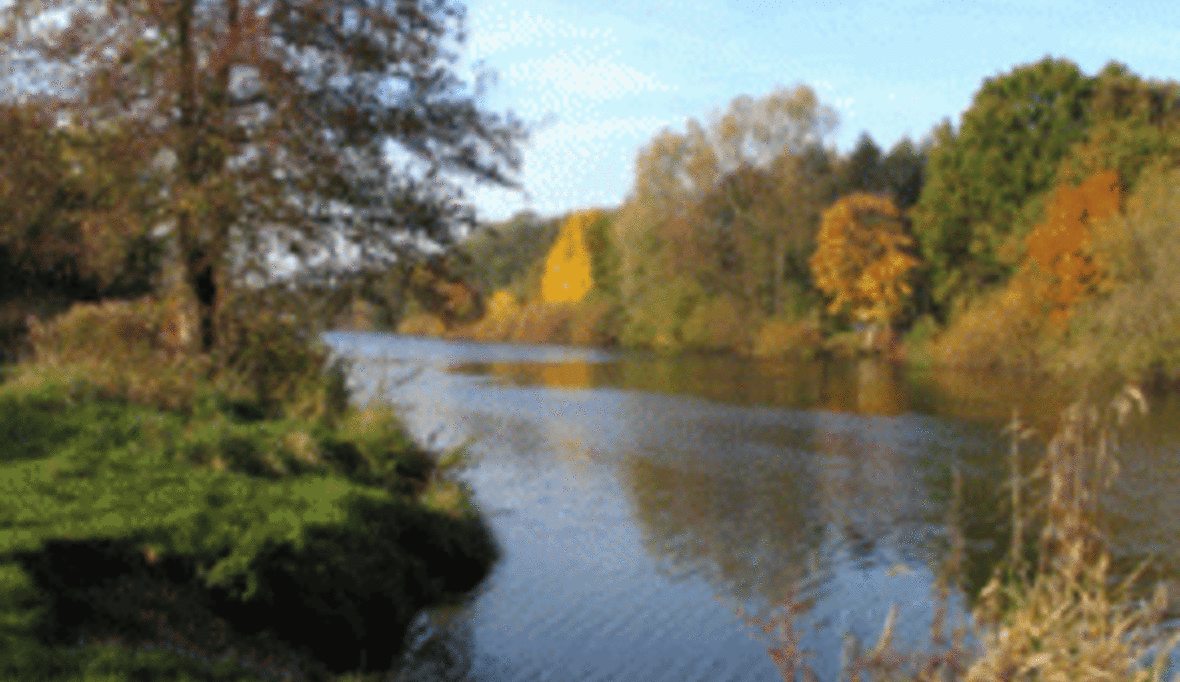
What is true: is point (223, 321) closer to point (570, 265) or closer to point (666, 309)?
point (666, 309)

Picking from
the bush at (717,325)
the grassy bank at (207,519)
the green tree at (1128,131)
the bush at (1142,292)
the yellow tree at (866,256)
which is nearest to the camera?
the grassy bank at (207,519)

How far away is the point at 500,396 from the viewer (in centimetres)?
2747

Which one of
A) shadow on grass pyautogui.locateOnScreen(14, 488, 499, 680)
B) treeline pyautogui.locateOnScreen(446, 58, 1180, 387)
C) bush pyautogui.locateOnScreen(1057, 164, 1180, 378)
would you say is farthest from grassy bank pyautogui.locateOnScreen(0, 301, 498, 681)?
bush pyautogui.locateOnScreen(1057, 164, 1180, 378)

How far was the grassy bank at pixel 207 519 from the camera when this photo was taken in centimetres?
518

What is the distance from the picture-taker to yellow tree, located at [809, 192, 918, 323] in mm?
44469

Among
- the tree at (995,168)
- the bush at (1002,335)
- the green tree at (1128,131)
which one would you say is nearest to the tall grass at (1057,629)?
the green tree at (1128,131)

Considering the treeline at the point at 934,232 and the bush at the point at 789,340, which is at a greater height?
the treeline at the point at 934,232

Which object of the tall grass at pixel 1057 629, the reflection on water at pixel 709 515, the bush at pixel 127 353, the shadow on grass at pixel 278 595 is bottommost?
the reflection on water at pixel 709 515

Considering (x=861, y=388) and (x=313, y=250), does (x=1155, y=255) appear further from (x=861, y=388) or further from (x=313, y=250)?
(x=313, y=250)

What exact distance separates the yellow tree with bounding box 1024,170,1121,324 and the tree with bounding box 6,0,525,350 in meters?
27.1

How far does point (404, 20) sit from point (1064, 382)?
2510cm

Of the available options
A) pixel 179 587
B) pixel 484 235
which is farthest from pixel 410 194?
pixel 179 587

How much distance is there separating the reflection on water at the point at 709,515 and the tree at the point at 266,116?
212cm

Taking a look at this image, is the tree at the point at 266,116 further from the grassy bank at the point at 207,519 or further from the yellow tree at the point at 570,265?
the yellow tree at the point at 570,265
